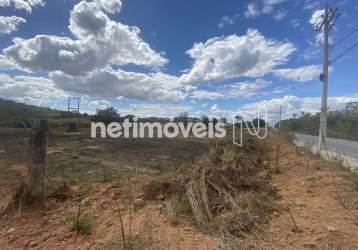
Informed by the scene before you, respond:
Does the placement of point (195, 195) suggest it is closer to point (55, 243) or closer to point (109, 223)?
point (109, 223)

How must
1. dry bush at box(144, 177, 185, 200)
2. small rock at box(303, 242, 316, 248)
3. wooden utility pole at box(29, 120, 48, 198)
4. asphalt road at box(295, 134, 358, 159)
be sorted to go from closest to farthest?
small rock at box(303, 242, 316, 248) → wooden utility pole at box(29, 120, 48, 198) → dry bush at box(144, 177, 185, 200) → asphalt road at box(295, 134, 358, 159)

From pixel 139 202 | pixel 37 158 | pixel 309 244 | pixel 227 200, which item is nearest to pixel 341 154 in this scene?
pixel 227 200

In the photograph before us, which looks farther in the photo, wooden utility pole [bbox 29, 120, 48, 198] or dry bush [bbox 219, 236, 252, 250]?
wooden utility pole [bbox 29, 120, 48, 198]

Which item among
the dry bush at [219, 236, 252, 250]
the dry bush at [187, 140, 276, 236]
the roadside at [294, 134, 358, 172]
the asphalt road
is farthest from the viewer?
the asphalt road

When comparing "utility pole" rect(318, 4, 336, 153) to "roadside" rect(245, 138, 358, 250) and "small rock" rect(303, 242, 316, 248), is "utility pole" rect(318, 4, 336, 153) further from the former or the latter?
"small rock" rect(303, 242, 316, 248)

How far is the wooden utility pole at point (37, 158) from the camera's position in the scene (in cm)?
385

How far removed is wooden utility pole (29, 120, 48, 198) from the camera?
3.85 metres

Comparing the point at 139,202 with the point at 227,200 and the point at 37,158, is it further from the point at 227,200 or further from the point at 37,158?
the point at 37,158

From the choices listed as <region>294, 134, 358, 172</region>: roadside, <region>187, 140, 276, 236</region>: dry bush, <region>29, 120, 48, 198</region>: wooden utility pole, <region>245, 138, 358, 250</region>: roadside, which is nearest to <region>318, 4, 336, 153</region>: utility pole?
<region>294, 134, 358, 172</region>: roadside

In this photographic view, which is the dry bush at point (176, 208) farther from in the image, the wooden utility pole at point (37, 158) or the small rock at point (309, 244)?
the wooden utility pole at point (37, 158)

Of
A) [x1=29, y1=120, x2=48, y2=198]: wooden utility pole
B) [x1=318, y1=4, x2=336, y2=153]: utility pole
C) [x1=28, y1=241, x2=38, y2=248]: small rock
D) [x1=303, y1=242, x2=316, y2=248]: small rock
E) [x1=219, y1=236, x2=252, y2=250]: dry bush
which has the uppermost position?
[x1=318, y1=4, x2=336, y2=153]: utility pole

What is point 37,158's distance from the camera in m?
3.88

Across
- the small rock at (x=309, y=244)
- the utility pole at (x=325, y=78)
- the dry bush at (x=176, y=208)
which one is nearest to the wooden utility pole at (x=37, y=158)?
the dry bush at (x=176, y=208)

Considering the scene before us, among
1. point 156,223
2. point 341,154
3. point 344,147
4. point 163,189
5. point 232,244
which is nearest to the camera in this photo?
point 232,244
